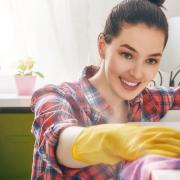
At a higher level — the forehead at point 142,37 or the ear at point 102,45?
the forehead at point 142,37

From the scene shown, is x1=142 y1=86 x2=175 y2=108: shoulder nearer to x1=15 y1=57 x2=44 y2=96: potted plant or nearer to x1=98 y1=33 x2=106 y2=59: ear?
x1=98 y1=33 x2=106 y2=59: ear

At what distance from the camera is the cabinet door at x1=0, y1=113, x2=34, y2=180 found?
1460mm

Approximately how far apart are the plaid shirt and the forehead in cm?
15

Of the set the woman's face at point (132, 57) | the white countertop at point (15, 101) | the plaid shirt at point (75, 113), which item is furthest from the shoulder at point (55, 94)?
the white countertop at point (15, 101)

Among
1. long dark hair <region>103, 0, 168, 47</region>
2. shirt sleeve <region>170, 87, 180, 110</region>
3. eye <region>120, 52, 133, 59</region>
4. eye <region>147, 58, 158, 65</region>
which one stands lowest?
shirt sleeve <region>170, 87, 180, 110</region>

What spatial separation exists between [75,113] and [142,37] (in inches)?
8.9

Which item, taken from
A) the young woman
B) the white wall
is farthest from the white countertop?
the white wall

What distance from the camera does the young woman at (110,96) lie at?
1.99 ft

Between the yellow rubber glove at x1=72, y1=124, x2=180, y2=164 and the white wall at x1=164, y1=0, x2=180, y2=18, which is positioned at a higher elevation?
the yellow rubber glove at x1=72, y1=124, x2=180, y2=164

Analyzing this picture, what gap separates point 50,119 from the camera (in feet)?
2.03

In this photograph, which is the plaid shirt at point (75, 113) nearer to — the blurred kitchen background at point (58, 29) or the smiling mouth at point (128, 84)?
the smiling mouth at point (128, 84)

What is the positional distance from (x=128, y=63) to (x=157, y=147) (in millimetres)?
425

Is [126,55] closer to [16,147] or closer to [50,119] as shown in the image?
[50,119]

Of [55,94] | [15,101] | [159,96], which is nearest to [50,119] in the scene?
[55,94]
